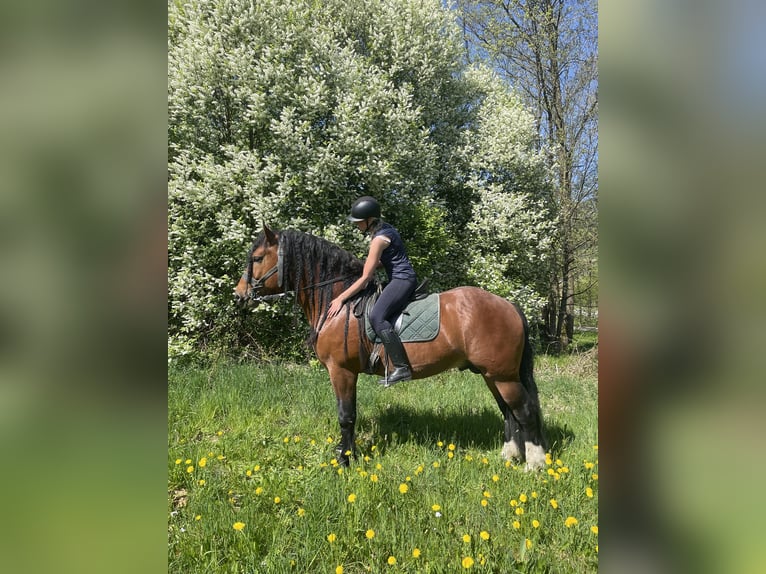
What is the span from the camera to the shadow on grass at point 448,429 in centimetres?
427

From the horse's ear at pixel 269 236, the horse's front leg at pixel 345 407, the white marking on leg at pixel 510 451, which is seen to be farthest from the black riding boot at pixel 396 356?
the horse's ear at pixel 269 236

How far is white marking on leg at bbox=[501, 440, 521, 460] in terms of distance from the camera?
3884 millimetres

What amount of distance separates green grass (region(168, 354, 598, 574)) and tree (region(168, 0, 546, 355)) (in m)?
3.28

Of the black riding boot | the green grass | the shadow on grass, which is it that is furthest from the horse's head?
the shadow on grass

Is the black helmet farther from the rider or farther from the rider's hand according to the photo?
the rider's hand

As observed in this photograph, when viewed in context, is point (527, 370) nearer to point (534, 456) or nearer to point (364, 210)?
point (534, 456)

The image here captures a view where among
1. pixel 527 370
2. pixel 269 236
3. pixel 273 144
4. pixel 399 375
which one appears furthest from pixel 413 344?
pixel 273 144

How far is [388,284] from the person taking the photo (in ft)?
12.7

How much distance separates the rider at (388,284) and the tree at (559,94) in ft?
31.8

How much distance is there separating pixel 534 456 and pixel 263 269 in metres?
3.23
